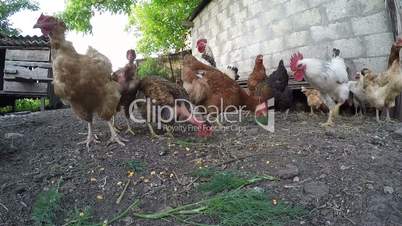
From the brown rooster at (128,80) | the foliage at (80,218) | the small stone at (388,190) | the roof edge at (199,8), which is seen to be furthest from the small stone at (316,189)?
the roof edge at (199,8)

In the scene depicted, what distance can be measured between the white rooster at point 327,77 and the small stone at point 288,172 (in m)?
2.16

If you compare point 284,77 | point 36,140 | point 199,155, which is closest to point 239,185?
point 199,155

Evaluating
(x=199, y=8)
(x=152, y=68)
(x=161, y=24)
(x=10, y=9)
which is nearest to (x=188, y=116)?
(x=199, y=8)

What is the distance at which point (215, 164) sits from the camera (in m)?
3.46

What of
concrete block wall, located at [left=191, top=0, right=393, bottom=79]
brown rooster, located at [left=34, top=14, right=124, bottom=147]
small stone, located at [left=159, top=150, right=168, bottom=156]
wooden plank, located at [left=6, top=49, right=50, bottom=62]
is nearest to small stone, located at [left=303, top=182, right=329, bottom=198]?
small stone, located at [left=159, top=150, right=168, bottom=156]

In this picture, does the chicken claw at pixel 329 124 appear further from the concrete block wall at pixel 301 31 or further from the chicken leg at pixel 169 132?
the chicken leg at pixel 169 132

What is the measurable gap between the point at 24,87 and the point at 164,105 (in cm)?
683

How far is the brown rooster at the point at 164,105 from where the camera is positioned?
4332 mm

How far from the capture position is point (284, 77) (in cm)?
615

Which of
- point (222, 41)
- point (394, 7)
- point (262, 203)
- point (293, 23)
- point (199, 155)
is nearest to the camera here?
point (262, 203)

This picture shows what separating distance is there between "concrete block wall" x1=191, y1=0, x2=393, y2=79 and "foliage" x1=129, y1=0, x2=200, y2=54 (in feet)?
14.4

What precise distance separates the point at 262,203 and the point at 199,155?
3.90 ft

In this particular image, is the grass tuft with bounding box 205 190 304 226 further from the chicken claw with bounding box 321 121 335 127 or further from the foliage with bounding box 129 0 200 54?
the foliage with bounding box 129 0 200 54

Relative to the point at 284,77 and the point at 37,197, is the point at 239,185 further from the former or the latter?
the point at 284,77
